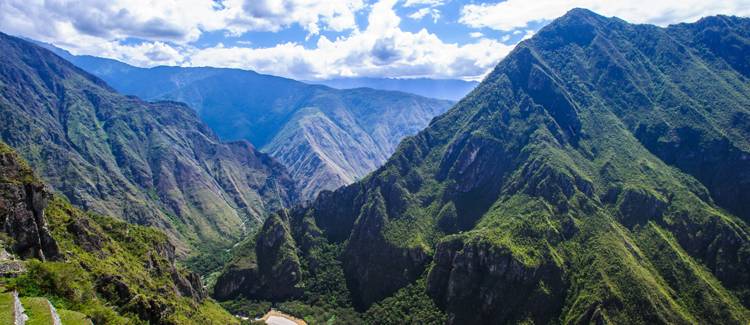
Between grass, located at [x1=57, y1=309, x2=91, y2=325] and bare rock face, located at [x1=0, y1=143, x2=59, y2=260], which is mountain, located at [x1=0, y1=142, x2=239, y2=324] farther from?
grass, located at [x1=57, y1=309, x2=91, y2=325]

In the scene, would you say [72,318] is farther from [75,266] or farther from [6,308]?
[75,266]

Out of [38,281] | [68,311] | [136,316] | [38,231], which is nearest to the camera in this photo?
[68,311]

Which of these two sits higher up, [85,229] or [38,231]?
[38,231]

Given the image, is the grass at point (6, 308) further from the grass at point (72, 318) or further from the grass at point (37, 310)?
the grass at point (72, 318)

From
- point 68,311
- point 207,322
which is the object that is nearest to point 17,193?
point 68,311

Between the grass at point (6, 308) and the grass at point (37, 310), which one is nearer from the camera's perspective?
the grass at point (6, 308)

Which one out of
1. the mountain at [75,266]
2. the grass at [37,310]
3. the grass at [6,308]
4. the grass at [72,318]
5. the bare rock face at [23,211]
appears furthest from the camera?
the bare rock face at [23,211]

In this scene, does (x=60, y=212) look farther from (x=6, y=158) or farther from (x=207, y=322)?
(x=207, y=322)

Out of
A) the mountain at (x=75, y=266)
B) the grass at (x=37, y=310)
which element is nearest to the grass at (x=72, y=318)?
the mountain at (x=75, y=266)
